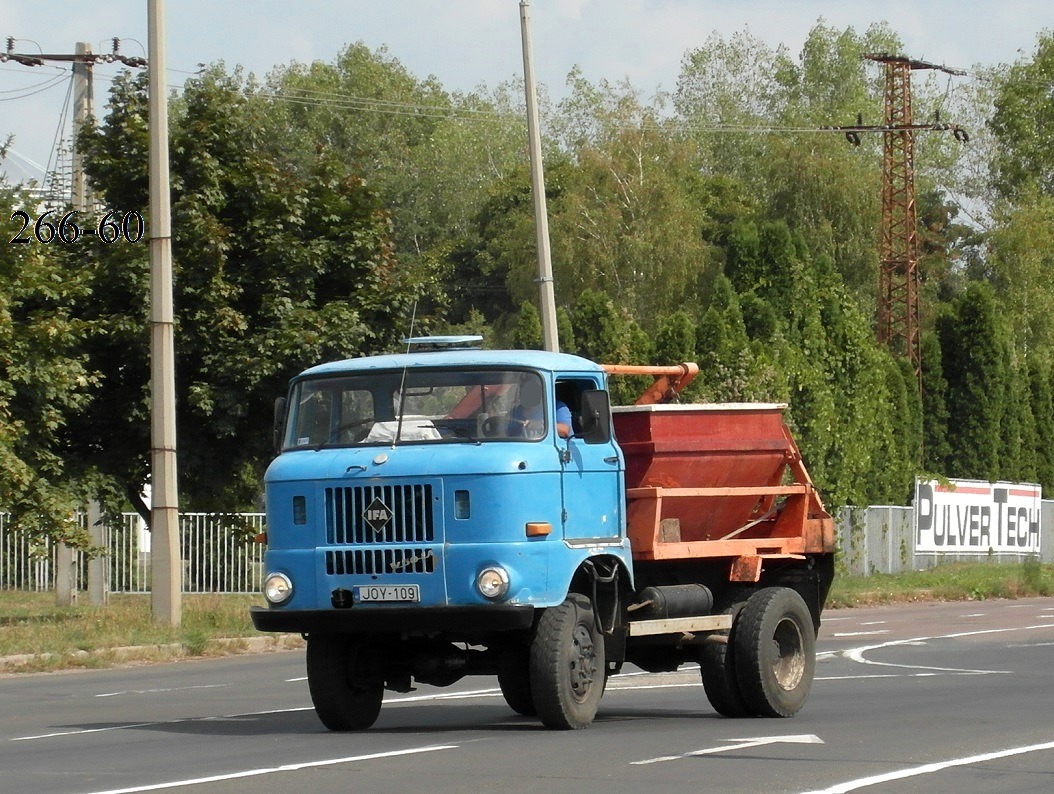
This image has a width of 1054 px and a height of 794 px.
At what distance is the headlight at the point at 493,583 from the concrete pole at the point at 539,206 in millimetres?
16247

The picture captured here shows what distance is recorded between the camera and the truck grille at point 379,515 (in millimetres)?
12055

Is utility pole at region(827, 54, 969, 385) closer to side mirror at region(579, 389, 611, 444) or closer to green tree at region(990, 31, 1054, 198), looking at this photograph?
green tree at region(990, 31, 1054, 198)

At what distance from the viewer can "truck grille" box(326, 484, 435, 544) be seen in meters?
12.1

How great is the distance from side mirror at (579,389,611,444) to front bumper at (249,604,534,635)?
145 cm

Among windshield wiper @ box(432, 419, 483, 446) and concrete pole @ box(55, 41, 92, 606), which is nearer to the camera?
windshield wiper @ box(432, 419, 483, 446)

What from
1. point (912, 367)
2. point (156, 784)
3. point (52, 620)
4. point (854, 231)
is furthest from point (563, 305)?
point (156, 784)

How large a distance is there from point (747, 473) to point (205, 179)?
1424 centimetres

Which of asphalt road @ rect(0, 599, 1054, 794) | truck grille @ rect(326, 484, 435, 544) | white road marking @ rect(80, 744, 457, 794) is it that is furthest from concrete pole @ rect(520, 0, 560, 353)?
white road marking @ rect(80, 744, 457, 794)

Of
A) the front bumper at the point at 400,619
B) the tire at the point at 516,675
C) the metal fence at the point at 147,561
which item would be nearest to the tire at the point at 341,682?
the front bumper at the point at 400,619

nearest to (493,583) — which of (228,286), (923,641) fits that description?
(923,641)

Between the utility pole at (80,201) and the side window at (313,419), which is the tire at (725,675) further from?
the utility pole at (80,201)

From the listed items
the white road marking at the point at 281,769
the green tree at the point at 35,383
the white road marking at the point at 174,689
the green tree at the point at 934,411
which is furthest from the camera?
the green tree at the point at 934,411

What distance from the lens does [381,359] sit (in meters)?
12.9

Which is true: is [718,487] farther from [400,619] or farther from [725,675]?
[400,619]
